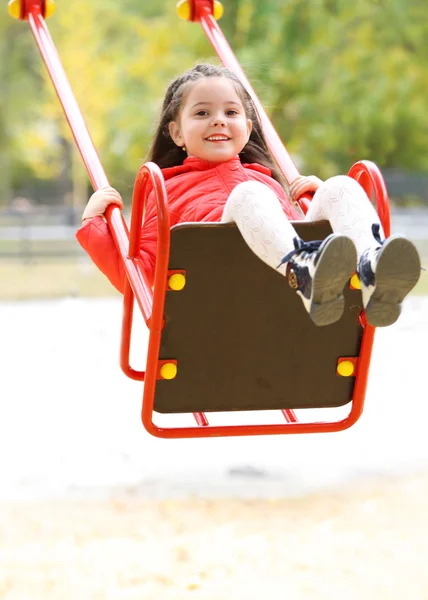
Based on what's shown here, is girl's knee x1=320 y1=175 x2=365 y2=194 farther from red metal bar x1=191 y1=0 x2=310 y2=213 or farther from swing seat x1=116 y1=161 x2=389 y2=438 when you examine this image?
red metal bar x1=191 y1=0 x2=310 y2=213

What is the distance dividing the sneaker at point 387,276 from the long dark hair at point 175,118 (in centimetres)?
82

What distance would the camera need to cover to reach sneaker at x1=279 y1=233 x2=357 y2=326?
72.1 inches

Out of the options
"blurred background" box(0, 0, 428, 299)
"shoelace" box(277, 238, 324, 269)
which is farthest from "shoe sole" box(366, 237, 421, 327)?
"blurred background" box(0, 0, 428, 299)

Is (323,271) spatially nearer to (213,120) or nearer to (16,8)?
(213,120)

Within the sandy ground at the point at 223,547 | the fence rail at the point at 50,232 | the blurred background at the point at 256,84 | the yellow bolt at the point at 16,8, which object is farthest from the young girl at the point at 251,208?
the fence rail at the point at 50,232

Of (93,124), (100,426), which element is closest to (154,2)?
(93,124)

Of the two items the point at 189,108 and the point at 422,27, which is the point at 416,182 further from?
the point at 189,108

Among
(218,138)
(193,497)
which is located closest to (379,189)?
(218,138)

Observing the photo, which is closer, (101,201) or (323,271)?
(323,271)

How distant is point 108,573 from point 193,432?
2867 mm

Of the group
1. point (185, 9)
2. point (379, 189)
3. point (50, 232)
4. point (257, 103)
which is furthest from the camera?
point (50, 232)

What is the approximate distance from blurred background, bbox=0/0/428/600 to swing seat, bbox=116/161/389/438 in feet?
3.11

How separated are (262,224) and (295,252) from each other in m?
0.10

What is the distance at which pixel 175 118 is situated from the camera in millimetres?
2600
